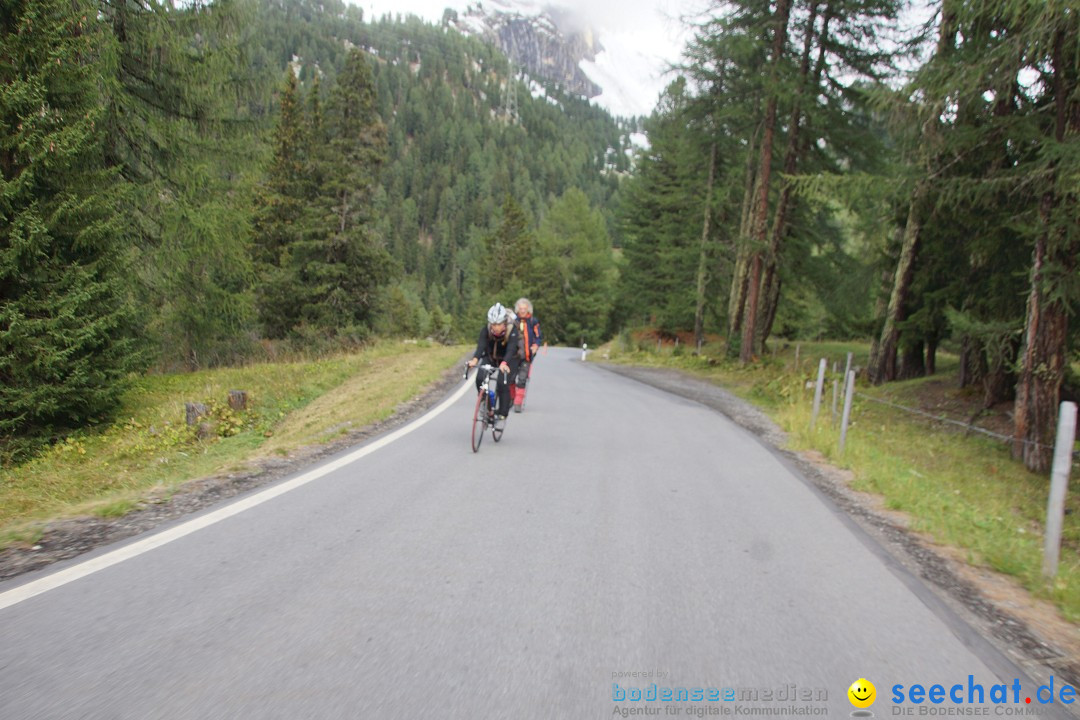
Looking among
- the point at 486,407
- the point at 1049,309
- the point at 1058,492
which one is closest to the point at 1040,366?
the point at 1049,309

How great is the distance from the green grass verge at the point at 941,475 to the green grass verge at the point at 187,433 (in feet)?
21.9

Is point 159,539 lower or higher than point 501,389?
lower

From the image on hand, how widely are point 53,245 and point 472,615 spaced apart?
1037cm

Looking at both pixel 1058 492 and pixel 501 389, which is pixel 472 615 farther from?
pixel 501 389

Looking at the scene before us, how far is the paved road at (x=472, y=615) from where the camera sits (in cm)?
274

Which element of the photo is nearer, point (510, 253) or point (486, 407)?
point (486, 407)

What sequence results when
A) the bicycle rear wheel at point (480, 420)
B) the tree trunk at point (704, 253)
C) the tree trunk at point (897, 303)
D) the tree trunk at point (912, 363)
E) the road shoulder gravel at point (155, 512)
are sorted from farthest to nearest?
the tree trunk at point (704, 253) < the tree trunk at point (912, 363) < the tree trunk at point (897, 303) < the bicycle rear wheel at point (480, 420) < the road shoulder gravel at point (155, 512)

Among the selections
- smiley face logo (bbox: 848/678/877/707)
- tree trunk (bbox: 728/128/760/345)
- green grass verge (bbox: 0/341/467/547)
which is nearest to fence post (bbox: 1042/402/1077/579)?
smiley face logo (bbox: 848/678/877/707)

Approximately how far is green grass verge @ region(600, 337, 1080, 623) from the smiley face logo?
1.98 meters

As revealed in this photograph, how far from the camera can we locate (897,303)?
17.8 meters

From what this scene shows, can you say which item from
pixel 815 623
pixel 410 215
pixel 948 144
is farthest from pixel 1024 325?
pixel 410 215

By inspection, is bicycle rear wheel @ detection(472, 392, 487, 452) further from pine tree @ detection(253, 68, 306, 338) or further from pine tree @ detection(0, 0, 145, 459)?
pine tree @ detection(253, 68, 306, 338)

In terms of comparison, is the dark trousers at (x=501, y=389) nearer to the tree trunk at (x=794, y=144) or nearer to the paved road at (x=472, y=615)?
the paved road at (x=472, y=615)

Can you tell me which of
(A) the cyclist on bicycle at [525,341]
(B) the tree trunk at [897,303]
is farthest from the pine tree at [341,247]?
(B) the tree trunk at [897,303]
